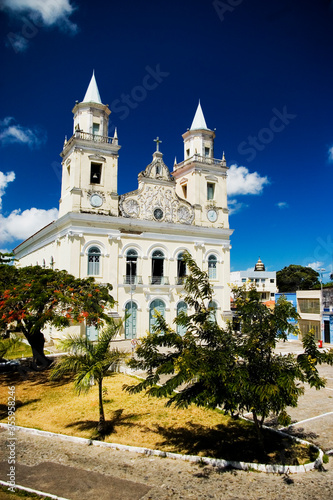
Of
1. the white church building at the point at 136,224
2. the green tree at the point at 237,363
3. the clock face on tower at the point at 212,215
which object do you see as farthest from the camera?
the clock face on tower at the point at 212,215

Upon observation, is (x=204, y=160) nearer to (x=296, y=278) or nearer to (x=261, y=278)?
(x=261, y=278)

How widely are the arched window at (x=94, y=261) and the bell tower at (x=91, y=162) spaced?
2384mm

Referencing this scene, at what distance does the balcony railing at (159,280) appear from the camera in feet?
81.5

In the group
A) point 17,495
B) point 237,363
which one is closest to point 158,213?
point 237,363

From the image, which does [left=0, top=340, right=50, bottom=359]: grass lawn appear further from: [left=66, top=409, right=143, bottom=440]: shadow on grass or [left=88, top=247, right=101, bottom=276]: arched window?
[left=66, top=409, right=143, bottom=440]: shadow on grass

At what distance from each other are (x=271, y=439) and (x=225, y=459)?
1780 mm

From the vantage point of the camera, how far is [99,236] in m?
23.5

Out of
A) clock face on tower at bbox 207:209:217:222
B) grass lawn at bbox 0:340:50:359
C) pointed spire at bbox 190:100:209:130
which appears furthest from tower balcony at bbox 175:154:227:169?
grass lawn at bbox 0:340:50:359

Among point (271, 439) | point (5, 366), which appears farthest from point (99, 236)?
point (271, 439)

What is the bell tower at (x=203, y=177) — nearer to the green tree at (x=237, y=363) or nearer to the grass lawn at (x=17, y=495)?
the green tree at (x=237, y=363)

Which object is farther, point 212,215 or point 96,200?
point 212,215

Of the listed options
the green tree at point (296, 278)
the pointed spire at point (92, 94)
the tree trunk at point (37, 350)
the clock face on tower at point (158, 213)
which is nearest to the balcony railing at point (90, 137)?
the pointed spire at point (92, 94)

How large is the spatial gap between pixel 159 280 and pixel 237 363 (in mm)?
17294

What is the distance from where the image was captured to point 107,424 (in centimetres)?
1050
